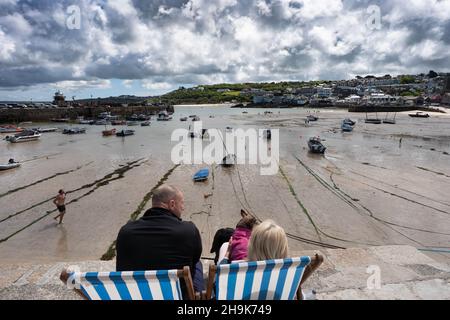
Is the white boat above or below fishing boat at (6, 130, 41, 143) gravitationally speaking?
below

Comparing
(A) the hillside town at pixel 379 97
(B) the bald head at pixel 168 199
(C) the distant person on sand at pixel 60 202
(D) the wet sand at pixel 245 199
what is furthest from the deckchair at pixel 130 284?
(A) the hillside town at pixel 379 97

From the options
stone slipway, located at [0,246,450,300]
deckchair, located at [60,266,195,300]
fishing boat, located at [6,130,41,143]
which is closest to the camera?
deckchair, located at [60,266,195,300]

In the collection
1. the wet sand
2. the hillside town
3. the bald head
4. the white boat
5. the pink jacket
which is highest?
the hillside town

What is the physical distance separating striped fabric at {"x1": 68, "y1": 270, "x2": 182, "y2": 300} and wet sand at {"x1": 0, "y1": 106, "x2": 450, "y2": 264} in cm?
670

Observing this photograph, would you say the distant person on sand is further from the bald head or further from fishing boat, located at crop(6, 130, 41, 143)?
fishing boat, located at crop(6, 130, 41, 143)

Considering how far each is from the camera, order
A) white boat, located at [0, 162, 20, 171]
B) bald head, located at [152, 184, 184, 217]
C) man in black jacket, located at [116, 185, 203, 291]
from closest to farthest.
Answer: man in black jacket, located at [116, 185, 203, 291]
bald head, located at [152, 184, 184, 217]
white boat, located at [0, 162, 20, 171]

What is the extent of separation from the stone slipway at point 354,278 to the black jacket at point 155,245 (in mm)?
1736

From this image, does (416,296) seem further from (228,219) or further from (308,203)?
(308,203)

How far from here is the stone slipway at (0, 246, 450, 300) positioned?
4.01 metres

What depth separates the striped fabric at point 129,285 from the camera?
101 inches

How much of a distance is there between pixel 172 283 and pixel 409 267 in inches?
156

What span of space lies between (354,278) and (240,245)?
74.3 inches

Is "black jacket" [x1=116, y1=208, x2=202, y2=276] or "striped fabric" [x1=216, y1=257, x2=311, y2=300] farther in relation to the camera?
"black jacket" [x1=116, y1=208, x2=202, y2=276]

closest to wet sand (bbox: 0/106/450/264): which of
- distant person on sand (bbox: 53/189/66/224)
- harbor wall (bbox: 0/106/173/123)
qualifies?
distant person on sand (bbox: 53/189/66/224)
